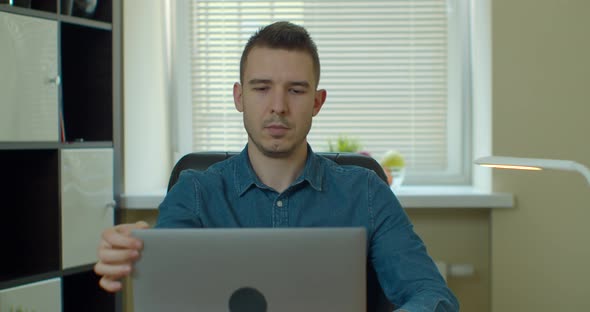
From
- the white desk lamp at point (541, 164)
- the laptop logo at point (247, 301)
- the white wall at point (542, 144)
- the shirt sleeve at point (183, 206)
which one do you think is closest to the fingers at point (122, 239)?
the laptop logo at point (247, 301)

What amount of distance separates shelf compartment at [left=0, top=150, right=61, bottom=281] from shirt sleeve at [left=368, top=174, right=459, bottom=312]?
1255 mm

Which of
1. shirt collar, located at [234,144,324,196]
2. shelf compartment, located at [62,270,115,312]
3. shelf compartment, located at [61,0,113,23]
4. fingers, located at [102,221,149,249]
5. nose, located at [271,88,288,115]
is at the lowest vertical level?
shelf compartment, located at [62,270,115,312]

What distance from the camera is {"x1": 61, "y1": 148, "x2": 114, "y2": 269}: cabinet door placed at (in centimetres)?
229

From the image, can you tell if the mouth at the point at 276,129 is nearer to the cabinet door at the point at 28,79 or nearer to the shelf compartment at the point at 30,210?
the cabinet door at the point at 28,79

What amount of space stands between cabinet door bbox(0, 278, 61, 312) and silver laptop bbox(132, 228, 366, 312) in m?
1.26

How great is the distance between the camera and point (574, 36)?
254 centimetres

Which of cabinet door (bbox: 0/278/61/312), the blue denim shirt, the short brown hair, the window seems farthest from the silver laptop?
the window

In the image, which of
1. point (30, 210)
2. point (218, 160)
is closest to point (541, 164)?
point (218, 160)

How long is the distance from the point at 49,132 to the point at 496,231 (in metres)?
1.64

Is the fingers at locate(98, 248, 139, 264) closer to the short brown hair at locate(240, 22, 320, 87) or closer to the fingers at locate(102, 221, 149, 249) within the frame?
the fingers at locate(102, 221, 149, 249)

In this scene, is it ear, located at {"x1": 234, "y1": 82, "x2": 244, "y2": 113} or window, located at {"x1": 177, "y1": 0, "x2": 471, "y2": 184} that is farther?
window, located at {"x1": 177, "y1": 0, "x2": 471, "y2": 184}

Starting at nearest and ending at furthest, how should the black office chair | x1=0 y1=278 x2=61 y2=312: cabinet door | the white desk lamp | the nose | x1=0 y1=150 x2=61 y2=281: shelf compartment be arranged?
the white desk lamp < the nose < the black office chair < x1=0 y1=278 x2=61 y2=312: cabinet door < x1=0 y1=150 x2=61 y2=281: shelf compartment

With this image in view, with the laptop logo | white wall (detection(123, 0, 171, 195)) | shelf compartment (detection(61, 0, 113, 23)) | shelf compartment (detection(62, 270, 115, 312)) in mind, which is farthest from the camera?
white wall (detection(123, 0, 171, 195))

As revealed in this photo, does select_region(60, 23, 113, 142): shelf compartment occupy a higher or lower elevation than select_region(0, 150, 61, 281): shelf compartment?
higher
